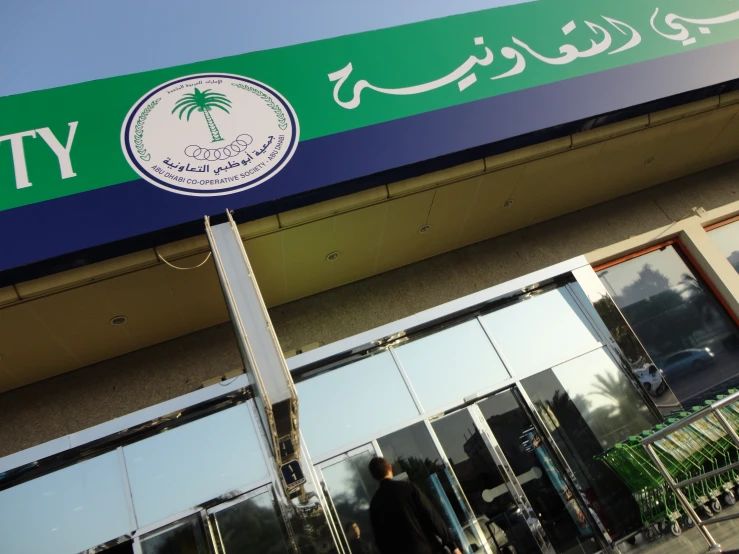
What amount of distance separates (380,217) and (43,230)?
10.9 feet

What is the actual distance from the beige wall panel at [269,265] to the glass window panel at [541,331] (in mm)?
2696

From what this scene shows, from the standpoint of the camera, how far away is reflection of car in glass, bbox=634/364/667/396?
5879 mm

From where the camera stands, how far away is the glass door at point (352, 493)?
4855 mm

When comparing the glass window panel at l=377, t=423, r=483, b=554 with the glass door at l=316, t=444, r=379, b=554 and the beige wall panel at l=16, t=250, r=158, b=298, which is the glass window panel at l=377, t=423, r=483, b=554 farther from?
the beige wall panel at l=16, t=250, r=158, b=298

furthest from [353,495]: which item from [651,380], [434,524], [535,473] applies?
[651,380]

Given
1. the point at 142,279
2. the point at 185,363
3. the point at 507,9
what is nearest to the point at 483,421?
the point at 185,363

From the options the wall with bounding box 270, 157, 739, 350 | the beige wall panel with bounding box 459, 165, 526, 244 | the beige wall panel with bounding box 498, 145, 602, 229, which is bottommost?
the wall with bounding box 270, 157, 739, 350

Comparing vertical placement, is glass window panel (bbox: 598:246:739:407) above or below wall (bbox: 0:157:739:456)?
below

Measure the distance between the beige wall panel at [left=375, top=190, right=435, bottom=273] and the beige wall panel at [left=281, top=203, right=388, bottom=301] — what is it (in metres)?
0.10

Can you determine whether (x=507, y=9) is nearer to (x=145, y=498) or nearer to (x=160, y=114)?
(x=160, y=114)

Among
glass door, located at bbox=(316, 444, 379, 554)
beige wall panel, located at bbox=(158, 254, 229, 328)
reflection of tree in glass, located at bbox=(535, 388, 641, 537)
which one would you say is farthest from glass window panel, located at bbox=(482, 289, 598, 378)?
beige wall panel, located at bbox=(158, 254, 229, 328)

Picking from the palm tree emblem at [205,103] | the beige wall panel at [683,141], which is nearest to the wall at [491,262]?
the beige wall panel at [683,141]

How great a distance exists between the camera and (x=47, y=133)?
187 inches

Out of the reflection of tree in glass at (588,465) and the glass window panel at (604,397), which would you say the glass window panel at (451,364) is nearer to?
the reflection of tree in glass at (588,465)
